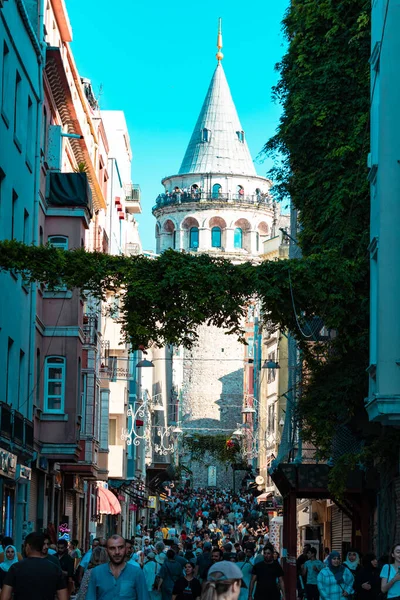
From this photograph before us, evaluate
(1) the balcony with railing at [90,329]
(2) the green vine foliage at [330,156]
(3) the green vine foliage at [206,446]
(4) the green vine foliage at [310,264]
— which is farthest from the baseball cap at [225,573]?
(3) the green vine foliage at [206,446]

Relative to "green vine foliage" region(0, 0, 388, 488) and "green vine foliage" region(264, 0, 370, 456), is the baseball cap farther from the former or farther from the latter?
"green vine foliage" region(264, 0, 370, 456)

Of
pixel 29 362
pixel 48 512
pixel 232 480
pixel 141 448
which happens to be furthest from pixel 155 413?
pixel 29 362

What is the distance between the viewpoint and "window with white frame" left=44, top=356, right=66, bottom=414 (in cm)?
3356

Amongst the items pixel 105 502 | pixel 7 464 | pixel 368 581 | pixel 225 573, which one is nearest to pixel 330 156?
pixel 7 464

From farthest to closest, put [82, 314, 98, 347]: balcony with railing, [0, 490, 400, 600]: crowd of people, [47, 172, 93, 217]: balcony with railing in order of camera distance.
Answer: [82, 314, 98, 347]: balcony with railing < [47, 172, 93, 217]: balcony with railing < [0, 490, 400, 600]: crowd of people

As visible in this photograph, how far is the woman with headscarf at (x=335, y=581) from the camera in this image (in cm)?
1717

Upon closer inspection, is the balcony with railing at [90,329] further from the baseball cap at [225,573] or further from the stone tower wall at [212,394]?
the stone tower wall at [212,394]

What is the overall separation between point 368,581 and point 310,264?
741 centimetres

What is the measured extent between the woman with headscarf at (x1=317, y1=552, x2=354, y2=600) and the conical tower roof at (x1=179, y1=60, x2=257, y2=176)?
121 metres

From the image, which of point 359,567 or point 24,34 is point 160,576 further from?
point 24,34

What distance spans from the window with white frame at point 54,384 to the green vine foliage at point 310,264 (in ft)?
19.9

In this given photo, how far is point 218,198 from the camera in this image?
456 ft

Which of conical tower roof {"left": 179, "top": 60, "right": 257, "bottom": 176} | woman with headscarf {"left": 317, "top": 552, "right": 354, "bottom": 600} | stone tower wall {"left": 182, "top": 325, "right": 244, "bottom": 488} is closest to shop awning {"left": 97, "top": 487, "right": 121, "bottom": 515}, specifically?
woman with headscarf {"left": 317, "top": 552, "right": 354, "bottom": 600}

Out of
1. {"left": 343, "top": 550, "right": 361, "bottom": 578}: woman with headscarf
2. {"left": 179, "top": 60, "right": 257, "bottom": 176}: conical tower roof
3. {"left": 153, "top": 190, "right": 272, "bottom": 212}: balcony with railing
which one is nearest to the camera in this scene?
{"left": 343, "top": 550, "right": 361, "bottom": 578}: woman with headscarf
